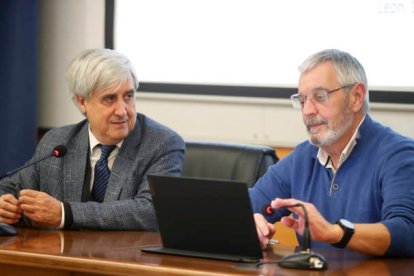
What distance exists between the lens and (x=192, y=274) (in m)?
2.01

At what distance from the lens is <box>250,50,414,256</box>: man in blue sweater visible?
96.3 inches

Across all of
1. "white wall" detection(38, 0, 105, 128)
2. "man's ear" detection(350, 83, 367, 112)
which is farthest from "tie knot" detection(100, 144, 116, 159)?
"white wall" detection(38, 0, 105, 128)

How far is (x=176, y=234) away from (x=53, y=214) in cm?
60

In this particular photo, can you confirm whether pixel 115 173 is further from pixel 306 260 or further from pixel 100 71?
pixel 306 260

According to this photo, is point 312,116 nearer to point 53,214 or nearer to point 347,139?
point 347,139

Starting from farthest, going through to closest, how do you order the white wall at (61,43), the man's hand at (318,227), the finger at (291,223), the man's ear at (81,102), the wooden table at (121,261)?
the white wall at (61,43)
the man's ear at (81,102)
the finger at (291,223)
the man's hand at (318,227)
the wooden table at (121,261)

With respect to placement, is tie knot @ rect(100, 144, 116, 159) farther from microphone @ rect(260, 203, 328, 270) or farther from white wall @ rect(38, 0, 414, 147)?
white wall @ rect(38, 0, 414, 147)

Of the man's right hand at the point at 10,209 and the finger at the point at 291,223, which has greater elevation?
the finger at the point at 291,223

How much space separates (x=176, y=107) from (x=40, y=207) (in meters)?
1.61

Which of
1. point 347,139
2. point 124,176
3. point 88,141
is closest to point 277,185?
point 347,139

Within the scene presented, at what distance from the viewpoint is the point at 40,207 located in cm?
270

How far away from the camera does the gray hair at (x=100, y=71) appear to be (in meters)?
2.93

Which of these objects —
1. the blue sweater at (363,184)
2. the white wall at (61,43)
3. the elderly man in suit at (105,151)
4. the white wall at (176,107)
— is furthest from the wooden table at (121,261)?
the white wall at (61,43)

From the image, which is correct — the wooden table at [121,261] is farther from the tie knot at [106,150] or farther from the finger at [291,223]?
the tie knot at [106,150]
